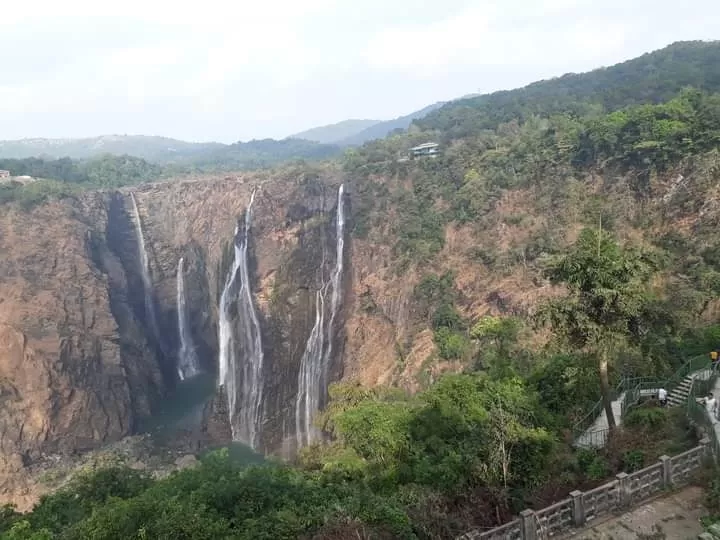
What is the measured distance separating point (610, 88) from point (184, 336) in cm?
4562

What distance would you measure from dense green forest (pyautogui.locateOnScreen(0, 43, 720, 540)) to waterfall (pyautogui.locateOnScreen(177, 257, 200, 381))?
1434cm

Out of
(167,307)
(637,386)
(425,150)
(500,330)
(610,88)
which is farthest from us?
(610,88)

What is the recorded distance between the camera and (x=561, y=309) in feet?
39.9

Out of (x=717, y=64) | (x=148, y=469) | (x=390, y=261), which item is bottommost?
(x=148, y=469)

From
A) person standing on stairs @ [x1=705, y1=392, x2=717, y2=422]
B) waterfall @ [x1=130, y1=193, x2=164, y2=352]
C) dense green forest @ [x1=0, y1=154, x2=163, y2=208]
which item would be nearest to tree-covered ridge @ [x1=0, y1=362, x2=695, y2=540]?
person standing on stairs @ [x1=705, y1=392, x2=717, y2=422]

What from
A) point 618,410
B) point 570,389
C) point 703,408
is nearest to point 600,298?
point 703,408

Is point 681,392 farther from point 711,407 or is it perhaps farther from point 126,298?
point 126,298

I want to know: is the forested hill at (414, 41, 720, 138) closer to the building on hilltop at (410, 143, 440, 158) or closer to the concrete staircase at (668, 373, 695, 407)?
the building on hilltop at (410, 143, 440, 158)

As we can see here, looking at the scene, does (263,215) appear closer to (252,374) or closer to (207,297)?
(207,297)

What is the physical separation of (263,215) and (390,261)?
31.5 feet

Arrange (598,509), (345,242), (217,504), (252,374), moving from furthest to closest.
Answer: (345,242) → (252,374) → (217,504) → (598,509)

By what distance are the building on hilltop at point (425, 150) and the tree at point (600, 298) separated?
31930 mm

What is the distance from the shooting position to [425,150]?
48.2 meters

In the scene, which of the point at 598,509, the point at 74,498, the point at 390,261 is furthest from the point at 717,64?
the point at 74,498
